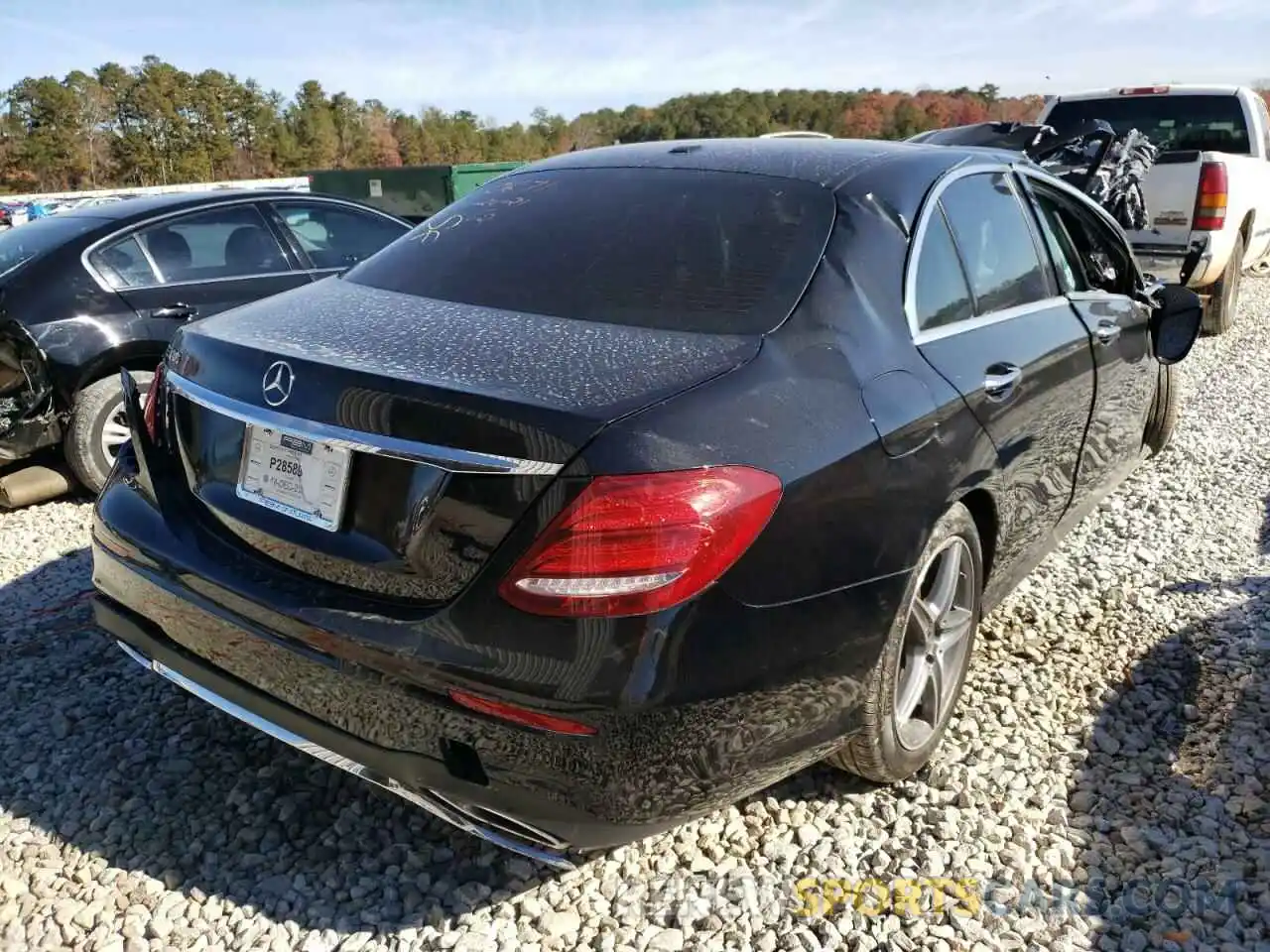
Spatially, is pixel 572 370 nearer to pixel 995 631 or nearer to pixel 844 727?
pixel 844 727

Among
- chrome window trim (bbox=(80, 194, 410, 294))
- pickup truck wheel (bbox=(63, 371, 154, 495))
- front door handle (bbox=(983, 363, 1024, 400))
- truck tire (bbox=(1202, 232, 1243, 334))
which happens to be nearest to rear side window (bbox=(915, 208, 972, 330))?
front door handle (bbox=(983, 363, 1024, 400))

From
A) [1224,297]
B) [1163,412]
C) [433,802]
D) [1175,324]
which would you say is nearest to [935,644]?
[433,802]

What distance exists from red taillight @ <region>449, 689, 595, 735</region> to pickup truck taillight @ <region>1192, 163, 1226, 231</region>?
309 inches

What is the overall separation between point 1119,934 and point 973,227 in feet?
6.13

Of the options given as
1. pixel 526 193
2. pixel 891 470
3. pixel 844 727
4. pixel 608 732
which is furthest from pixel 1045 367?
pixel 608 732

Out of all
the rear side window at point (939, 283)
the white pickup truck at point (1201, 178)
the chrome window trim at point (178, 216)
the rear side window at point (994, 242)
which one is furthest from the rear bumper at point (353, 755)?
Answer: the white pickup truck at point (1201, 178)

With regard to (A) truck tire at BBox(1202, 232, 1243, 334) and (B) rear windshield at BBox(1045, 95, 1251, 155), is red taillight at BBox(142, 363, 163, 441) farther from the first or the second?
(B) rear windshield at BBox(1045, 95, 1251, 155)

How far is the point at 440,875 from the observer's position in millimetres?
2361

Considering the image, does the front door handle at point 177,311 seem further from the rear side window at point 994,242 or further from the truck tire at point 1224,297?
the truck tire at point 1224,297

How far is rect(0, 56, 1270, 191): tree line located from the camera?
166ft

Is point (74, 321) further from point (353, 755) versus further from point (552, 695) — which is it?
point (552, 695)

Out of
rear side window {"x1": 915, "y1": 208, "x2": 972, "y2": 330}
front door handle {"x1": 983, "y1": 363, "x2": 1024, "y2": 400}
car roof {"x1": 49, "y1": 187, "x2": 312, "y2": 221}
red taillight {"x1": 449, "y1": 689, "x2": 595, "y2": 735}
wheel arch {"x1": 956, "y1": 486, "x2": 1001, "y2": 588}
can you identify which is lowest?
wheel arch {"x1": 956, "y1": 486, "x2": 1001, "y2": 588}

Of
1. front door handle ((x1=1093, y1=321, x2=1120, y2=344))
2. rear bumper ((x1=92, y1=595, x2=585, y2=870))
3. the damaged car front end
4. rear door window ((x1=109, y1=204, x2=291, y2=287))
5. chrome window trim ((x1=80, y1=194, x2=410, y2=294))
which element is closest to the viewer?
rear bumper ((x1=92, y1=595, x2=585, y2=870))

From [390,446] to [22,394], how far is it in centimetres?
375
